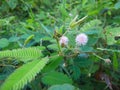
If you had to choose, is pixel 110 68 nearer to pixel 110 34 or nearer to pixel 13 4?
pixel 110 34

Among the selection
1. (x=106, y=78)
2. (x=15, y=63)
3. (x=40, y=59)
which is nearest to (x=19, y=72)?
(x=40, y=59)

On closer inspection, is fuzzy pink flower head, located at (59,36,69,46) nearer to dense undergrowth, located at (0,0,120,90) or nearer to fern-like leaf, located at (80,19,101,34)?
dense undergrowth, located at (0,0,120,90)

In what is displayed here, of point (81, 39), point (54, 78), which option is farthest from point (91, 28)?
point (54, 78)

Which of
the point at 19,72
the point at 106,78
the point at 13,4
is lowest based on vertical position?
the point at 106,78

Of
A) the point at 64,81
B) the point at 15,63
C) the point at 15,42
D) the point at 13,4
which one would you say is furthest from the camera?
the point at 13,4

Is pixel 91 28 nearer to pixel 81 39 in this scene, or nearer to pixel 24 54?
pixel 81 39

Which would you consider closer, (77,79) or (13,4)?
(77,79)

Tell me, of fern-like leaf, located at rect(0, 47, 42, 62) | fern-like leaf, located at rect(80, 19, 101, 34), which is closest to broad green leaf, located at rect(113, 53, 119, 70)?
fern-like leaf, located at rect(80, 19, 101, 34)
